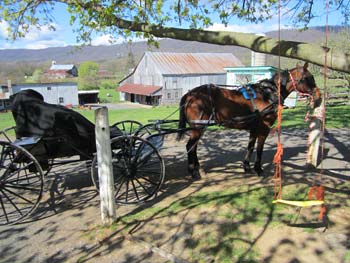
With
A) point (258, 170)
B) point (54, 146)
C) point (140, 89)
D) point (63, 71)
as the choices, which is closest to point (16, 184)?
point (54, 146)

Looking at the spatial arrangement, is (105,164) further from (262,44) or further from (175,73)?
(175,73)

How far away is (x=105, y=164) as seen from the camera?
497cm

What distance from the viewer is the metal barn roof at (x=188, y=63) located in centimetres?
5781

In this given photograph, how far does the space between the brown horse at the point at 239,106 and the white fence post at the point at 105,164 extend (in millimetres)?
2337

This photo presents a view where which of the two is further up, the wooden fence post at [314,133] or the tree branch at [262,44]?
the tree branch at [262,44]

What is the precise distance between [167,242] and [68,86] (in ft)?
204

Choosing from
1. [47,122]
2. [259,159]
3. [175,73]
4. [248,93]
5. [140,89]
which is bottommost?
[259,159]

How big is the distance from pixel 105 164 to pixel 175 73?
174ft

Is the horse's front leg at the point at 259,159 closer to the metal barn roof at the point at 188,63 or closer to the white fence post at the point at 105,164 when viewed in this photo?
the white fence post at the point at 105,164

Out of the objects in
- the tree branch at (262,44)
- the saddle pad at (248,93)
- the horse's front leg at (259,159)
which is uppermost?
the tree branch at (262,44)

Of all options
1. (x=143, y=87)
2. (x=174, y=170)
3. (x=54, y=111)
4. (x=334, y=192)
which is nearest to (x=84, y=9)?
(x=54, y=111)

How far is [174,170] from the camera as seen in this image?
311 inches

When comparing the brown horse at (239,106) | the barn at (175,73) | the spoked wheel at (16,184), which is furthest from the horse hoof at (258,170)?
the barn at (175,73)

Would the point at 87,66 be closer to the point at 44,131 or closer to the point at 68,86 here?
the point at 68,86
